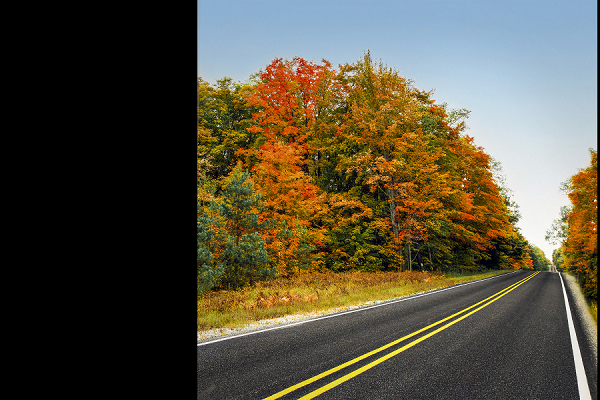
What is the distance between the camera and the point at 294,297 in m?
10.3

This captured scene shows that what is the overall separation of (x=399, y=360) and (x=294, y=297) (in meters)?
5.67

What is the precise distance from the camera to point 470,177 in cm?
2720

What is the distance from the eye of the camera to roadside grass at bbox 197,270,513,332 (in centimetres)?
809

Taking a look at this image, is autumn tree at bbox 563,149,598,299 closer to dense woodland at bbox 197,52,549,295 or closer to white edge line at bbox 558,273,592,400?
white edge line at bbox 558,273,592,400

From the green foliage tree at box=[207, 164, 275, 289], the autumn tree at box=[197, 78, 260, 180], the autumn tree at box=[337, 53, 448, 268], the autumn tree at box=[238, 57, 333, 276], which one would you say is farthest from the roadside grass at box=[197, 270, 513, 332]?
the autumn tree at box=[197, 78, 260, 180]

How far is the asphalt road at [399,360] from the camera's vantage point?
3936mm

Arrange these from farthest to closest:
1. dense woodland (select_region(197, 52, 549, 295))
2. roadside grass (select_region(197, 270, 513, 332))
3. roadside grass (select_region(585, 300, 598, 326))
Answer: dense woodland (select_region(197, 52, 549, 295))
roadside grass (select_region(197, 270, 513, 332))
roadside grass (select_region(585, 300, 598, 326))

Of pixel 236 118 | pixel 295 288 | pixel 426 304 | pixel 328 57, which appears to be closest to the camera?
pixel 426 304

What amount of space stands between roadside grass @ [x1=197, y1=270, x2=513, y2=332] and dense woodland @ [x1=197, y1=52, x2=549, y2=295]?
6.05 ft

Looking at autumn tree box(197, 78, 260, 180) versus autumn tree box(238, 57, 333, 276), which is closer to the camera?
autumn tree box(238, 57, 333, 276)

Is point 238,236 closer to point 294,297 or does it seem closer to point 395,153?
point 294,297
